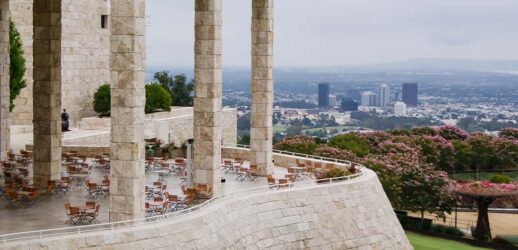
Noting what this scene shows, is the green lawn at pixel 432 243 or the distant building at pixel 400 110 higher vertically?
the distant building at pixel 400 110

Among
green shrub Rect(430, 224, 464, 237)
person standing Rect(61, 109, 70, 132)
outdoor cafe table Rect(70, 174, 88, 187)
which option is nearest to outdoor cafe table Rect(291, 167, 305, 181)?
outdoor cafe table Rect(70, 174, 88, 187)

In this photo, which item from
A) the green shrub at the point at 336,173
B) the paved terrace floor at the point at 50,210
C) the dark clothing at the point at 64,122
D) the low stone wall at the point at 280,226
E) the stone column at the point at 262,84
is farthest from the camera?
the dark clothing at the point at 64,122

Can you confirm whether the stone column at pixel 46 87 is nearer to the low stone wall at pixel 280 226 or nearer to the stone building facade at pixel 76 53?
the low stone wall at pixel 280 226

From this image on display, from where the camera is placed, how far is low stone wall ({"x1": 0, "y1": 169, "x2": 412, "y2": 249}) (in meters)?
24.0

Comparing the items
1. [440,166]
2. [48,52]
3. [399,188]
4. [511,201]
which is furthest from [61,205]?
[440,166]

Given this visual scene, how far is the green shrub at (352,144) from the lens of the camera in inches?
2291

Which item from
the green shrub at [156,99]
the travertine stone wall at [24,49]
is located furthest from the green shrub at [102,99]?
the travertine stone wall at [24,49]

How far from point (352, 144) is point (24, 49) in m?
22.0

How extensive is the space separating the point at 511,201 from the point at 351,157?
13406 mm

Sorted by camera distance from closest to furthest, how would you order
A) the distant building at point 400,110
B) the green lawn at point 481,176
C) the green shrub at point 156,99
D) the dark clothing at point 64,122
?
the dark clothing at point 64,122 → the green shrub at point 156,99 → the green lawn at point 481,176 → the distant building at point 400,110

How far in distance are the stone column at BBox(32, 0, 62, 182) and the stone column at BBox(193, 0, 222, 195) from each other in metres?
5.40

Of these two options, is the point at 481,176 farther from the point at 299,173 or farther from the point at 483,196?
the point at 299,173

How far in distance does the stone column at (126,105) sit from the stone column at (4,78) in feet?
46.2

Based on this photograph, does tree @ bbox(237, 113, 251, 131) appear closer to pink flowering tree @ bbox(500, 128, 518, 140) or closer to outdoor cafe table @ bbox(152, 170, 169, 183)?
pink flowering tree @ bbox(500, 128, 518, 140)
